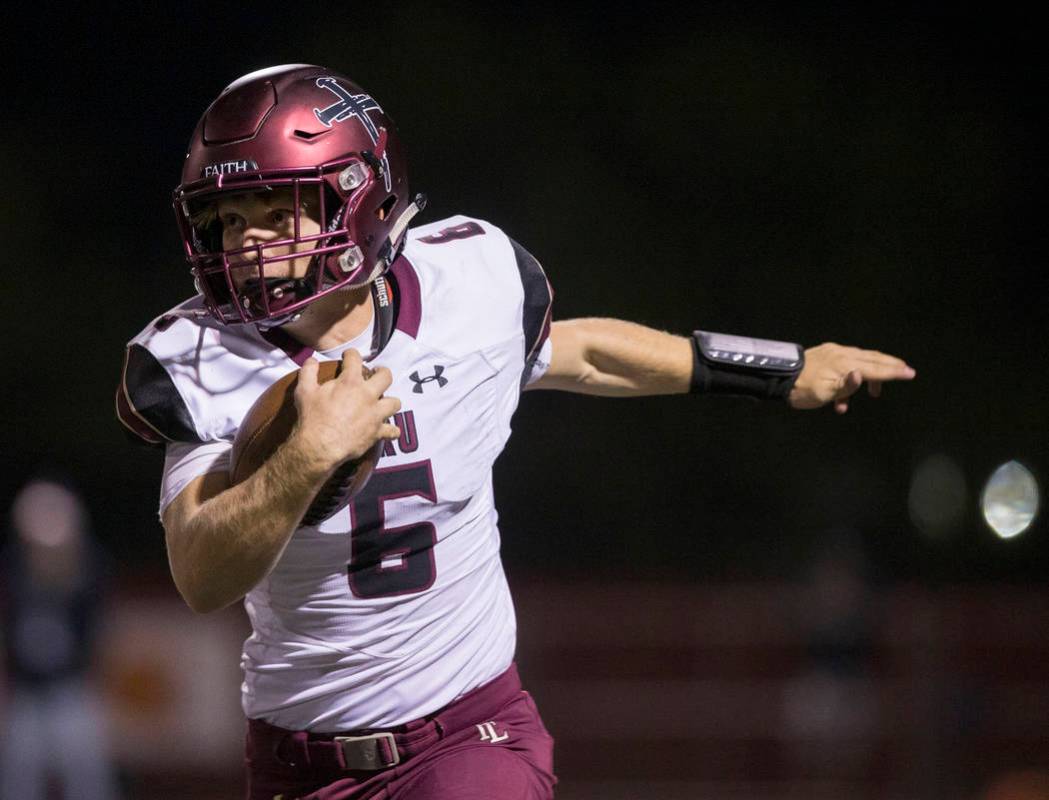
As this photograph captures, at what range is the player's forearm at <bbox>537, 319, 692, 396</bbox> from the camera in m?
2.87

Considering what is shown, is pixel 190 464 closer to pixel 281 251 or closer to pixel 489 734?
pixel 281 251

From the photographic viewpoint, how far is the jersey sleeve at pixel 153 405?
2203mm

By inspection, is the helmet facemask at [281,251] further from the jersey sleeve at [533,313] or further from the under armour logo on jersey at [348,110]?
the jersey sleeve at [533,313]

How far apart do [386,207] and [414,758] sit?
39.2 inches

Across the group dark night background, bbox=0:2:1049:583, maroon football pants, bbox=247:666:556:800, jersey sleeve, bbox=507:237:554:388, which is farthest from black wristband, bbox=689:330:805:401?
dark night background, bbox=0:2:1049:583

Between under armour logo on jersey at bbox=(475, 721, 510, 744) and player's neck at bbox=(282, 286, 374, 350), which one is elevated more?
player's neck at bbox=(282, 286, 374, 350)

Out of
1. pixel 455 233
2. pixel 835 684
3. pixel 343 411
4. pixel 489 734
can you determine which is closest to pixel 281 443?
pixel 343 411

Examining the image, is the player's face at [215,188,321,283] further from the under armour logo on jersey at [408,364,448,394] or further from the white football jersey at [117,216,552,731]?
the under armour logo on jersey at [408,364,448,394]

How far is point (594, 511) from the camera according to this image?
8.80 m

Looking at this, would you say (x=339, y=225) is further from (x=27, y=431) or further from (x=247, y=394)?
(x=27, y=431)

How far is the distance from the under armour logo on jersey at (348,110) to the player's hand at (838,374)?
1098 millimetres

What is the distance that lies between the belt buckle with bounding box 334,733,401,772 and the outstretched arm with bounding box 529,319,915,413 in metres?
0.82

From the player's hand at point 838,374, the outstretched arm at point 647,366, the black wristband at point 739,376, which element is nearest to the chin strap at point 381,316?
the outstretched arm at point 647,366

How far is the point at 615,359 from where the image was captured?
2928 millimetres
